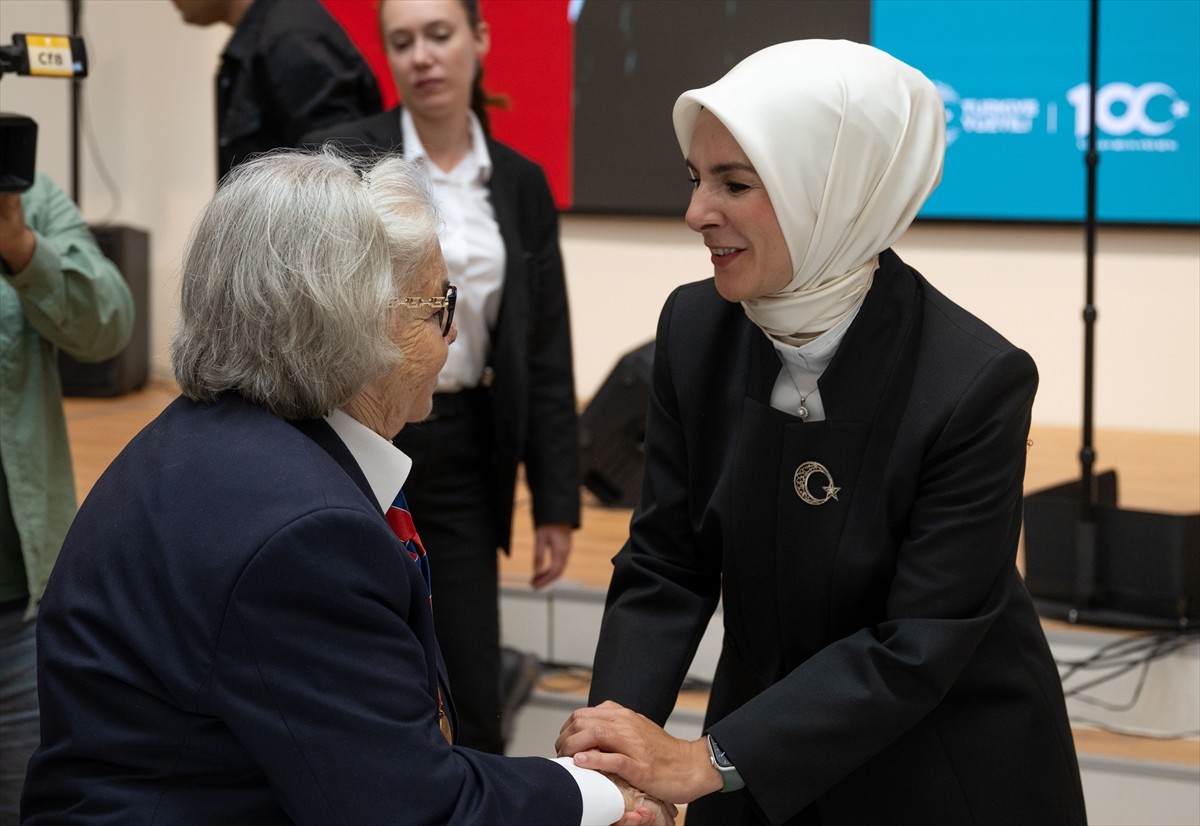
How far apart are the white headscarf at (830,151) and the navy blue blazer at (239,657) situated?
1.88ft

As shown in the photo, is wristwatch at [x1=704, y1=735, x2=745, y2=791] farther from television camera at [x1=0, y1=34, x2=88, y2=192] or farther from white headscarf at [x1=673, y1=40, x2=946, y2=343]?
television camera at [x1=0, y1=34, x2=88, y2=192]

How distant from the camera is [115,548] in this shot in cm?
128

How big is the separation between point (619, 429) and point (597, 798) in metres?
3.03

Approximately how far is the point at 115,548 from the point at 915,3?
157 cm

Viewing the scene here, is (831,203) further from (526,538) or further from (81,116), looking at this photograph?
(526,538)

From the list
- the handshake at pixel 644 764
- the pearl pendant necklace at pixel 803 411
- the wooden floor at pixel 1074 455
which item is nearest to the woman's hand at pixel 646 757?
the handshake at pixel 644 764

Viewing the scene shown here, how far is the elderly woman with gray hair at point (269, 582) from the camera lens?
1.21 m

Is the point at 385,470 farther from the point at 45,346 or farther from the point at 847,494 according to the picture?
the point at 45,346

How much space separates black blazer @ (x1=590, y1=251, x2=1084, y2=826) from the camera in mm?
1516

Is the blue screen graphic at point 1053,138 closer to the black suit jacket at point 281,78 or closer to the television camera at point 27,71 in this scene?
the black suit jacket at point 281,78

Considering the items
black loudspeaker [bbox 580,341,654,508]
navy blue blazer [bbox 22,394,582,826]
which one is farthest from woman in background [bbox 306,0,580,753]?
black loudspeaker [bbox 580,341,654,508]

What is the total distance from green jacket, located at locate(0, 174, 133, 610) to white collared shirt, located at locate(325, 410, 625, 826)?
2.92 ft

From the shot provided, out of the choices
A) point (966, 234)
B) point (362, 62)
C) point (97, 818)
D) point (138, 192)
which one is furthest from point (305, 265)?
point (138, 192)

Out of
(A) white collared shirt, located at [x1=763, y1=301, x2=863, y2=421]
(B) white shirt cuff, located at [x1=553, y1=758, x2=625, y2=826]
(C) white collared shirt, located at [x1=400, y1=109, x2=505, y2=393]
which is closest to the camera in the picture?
(B) white shirt cuff, located at [x1=553, y1=758, x2=625, y2=826]
